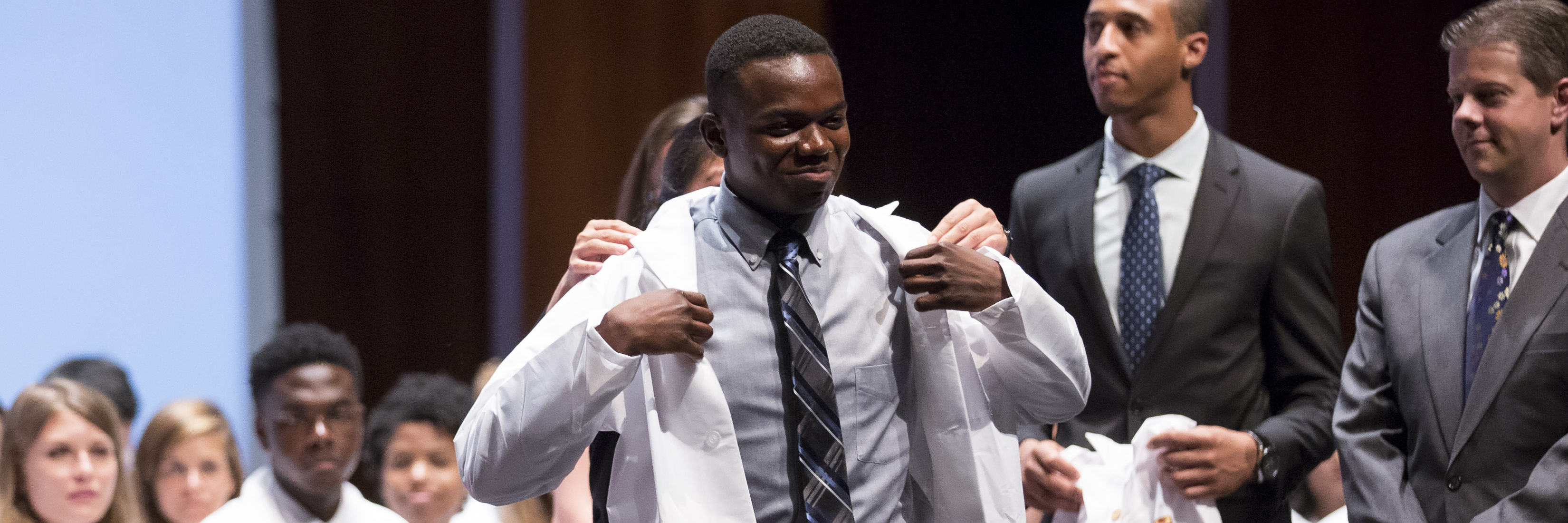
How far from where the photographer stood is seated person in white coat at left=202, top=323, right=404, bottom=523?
3154mm

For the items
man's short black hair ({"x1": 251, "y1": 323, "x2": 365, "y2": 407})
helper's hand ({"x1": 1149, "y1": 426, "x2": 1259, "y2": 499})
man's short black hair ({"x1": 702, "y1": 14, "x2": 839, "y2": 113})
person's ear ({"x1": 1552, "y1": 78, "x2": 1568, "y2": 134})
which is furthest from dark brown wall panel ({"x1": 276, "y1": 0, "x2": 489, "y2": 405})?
person's ear ({"x1": 1552, "y1": 78, "x2": 1568, "y2": 134})

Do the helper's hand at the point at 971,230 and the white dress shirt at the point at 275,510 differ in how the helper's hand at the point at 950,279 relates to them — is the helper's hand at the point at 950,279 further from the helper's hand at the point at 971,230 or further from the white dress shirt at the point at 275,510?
the white dress shirt at the point at 275,510

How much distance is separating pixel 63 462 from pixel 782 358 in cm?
Answer: 237

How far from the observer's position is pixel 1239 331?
2.65 m

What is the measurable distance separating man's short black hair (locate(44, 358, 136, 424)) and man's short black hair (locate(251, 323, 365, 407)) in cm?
79

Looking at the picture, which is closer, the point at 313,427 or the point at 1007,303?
the point at 1007,303

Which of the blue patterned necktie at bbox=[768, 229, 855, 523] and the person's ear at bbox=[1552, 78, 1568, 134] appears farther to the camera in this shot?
the person's ear at bbox=[1552, 78, 1568, 134]

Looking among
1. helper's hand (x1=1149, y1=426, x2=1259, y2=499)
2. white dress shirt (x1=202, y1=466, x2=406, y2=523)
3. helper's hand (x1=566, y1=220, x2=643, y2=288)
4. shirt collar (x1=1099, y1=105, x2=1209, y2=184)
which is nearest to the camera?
helper's hand (x1=566, y1=220, x2=643, y2=288)

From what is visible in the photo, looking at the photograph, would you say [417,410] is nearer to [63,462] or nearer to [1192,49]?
[63,462]

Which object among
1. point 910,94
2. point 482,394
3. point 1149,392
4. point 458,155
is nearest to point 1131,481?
point 1149,392

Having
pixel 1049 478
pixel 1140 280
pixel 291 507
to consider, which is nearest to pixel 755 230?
pixel 1049 478

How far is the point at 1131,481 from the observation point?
2.53 meters

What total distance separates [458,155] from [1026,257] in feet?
10.1

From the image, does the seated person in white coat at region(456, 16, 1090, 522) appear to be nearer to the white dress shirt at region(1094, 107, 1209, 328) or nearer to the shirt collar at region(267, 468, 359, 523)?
the white dress shirt at region(1094, 107, 1209, 328)
